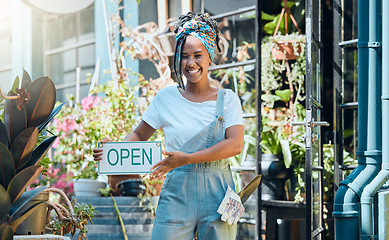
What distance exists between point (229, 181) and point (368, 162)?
64.2 inches

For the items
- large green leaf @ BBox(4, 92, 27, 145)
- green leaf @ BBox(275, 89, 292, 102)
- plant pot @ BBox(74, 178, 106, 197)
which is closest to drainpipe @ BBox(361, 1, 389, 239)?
green leaf @ BBox(275, 89, 292, 102)

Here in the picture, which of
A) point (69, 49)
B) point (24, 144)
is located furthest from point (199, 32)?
point (69, 49)

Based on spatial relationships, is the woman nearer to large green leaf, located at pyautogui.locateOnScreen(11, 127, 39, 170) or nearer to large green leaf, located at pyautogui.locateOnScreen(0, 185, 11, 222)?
large green leaf, located at pyautogui.locateOnScreen(11, 127, 39, 170)

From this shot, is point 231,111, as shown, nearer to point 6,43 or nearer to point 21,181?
point 21,181

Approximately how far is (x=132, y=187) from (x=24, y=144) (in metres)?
3.37

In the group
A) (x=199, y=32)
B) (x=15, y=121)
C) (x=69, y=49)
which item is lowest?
(x=15, y=121)

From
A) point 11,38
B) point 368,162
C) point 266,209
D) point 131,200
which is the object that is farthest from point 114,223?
point 11,38

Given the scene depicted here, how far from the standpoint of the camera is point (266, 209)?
5016 mm

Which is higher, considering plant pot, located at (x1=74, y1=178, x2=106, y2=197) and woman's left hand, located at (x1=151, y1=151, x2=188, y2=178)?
woman's left hand, located at (x1=151, y1=151, x2=188, y2=178)

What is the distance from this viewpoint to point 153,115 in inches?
89.4

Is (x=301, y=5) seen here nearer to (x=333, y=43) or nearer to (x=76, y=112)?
(x=333, y=43)

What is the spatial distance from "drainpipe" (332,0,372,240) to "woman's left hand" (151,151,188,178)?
177 centimetres

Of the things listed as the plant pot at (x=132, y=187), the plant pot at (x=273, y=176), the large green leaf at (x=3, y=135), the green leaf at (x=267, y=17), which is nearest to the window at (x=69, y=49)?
the plant pot at (x=132, y=187)

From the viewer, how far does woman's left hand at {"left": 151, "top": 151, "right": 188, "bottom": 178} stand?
2.01 meters
